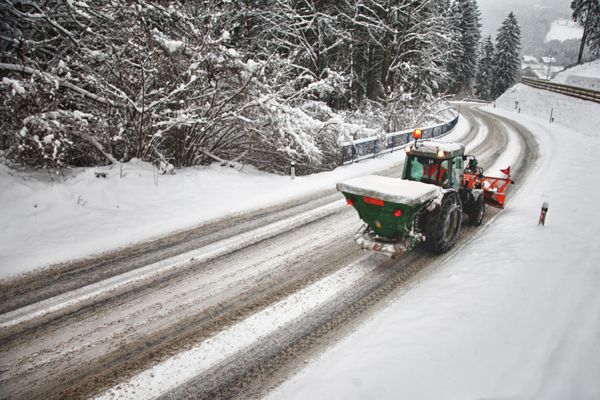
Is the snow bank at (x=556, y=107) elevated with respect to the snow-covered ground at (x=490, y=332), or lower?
elevated

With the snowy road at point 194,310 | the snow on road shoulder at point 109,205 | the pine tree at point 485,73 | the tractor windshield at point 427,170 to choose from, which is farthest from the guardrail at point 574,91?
the snowy road at point 194,310

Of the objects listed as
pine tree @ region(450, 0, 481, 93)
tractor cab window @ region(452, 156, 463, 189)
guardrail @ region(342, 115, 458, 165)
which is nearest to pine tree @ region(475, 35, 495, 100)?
pine tree @ region(450, 0, 481, 93)

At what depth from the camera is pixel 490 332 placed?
4.78 meters

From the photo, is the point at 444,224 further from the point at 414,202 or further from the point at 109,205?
the point at 109,205

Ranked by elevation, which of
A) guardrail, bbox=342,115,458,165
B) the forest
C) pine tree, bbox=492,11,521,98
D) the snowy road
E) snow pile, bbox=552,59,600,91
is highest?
pine tree, bbox=492,11,521,98

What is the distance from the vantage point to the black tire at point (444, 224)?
6.73m

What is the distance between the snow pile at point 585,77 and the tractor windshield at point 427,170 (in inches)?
1780

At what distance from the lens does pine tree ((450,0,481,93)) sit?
55.8m

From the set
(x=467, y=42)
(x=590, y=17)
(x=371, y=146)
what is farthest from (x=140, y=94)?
(x=590, y=17)

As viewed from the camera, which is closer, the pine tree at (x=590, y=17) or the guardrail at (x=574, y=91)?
the guardrail at (x=574, y=91)

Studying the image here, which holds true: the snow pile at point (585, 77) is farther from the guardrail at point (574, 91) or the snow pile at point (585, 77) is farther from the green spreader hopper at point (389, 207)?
the green spreader hopper at point (389, 207)

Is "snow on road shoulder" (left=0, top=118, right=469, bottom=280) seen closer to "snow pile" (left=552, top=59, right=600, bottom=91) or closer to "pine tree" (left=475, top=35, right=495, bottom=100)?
"snow pile" (left=552, top=59, right=600, bottom=91)

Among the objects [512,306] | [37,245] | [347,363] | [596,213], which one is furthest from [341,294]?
[596,213]

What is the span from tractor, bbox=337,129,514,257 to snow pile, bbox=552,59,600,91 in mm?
45108
